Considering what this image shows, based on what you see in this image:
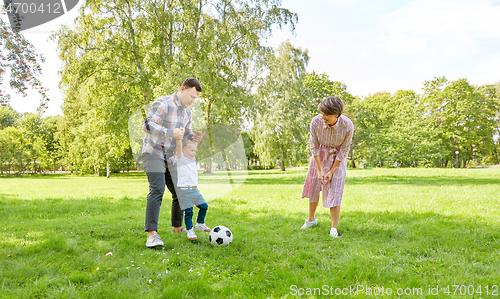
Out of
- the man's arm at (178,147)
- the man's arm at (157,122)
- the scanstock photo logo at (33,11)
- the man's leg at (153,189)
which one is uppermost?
the scanstock photo logo at (33,11)

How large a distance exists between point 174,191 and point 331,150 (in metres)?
2.74

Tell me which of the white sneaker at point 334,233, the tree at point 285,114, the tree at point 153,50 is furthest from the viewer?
the tree at point 285,114

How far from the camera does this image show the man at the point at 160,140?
13.3ft

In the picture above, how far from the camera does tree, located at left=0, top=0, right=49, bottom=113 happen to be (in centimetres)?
554

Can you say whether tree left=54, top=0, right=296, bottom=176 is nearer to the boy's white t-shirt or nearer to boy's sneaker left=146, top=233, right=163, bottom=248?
the boy's white t-shirt

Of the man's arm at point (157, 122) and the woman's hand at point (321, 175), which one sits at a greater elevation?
the man's arm at point (157, 122)

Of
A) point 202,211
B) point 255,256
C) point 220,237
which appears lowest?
point 255,256

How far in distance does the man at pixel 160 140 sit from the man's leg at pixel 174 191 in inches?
3.3

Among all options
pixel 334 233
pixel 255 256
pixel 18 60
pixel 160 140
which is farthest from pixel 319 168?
pixel 18 60

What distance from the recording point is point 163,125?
4.25m

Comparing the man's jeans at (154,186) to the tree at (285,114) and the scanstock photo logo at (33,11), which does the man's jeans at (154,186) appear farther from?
the tree at (285,114)

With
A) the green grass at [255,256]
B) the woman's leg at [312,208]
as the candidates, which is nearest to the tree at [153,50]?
the green grass at [255,256]

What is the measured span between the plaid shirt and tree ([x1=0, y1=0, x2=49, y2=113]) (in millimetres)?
3658

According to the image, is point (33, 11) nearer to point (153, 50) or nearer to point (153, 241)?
point (153, 241)
